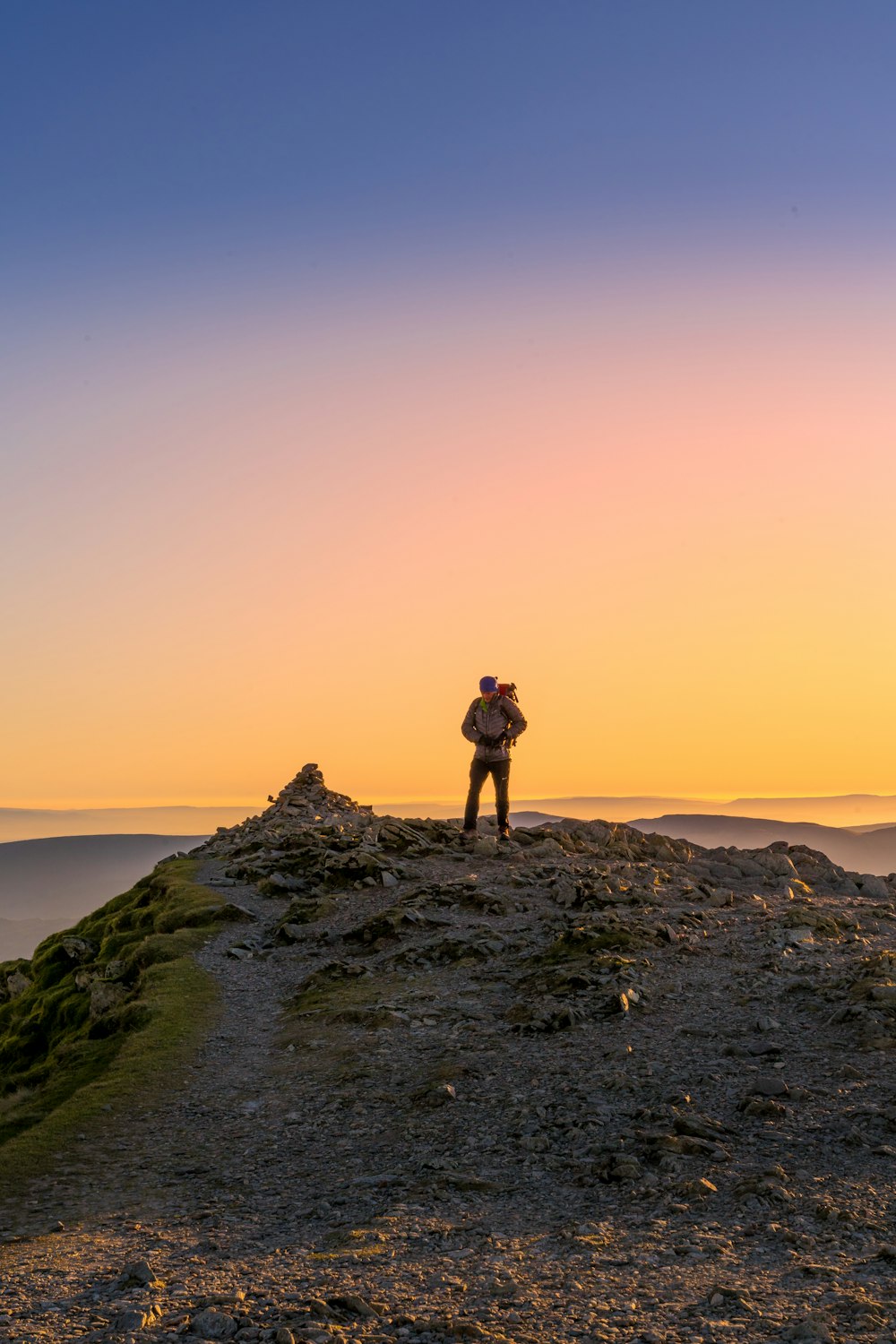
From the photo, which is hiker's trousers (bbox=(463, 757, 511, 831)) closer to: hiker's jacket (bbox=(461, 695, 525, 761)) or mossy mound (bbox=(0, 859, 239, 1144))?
hiker's jacket (bbox=(461, 695, 525, 761))

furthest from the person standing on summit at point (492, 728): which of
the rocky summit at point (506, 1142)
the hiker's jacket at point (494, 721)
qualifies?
the rocky summit at point (506, 1142)

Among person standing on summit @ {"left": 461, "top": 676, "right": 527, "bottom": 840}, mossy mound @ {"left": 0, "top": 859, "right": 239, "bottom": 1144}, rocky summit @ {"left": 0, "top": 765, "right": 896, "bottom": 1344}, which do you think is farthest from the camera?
person standing on summit @ {"left": 461, "top": 676, "right": 527, "bottom": 840}

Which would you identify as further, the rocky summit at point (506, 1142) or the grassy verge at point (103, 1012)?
the grassy verge at point (103, 1012)

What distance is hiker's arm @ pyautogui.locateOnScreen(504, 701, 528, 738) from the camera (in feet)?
115

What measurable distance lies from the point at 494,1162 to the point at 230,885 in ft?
79.1

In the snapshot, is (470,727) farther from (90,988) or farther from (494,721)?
(90,988)

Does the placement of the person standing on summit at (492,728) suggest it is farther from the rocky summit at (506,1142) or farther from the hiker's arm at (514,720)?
the rocky summit at (506,1142)

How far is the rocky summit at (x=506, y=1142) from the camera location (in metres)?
11.2

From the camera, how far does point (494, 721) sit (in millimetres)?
35000

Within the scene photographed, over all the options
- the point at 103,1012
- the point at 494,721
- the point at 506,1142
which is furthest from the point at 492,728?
the point at 506,1142

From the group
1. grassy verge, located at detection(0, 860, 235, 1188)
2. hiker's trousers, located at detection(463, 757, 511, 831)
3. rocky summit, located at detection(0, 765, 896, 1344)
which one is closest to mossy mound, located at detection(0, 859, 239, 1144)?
grassy verge, located at detection(0, 860, 235, 1188)

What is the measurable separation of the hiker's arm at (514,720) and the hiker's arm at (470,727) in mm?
969

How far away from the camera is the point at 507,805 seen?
37.2 meters

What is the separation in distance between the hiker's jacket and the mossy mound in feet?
30.1
